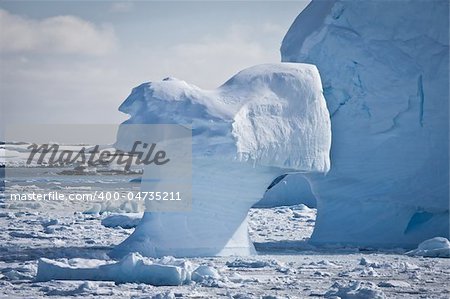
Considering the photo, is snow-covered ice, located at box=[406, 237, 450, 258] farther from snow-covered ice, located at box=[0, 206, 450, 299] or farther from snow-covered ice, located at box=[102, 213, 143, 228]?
snow-covered ice, located at box=[102, 213, 143, 228]

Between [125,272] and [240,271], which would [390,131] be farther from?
[125,272]

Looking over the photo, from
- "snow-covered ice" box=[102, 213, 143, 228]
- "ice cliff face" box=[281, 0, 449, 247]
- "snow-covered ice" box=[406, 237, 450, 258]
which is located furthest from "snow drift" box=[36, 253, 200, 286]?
"snow-covered ice" box=[102, 213, 143, 228]

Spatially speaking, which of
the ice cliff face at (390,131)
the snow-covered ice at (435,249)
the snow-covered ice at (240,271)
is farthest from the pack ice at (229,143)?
the ice cliff face at (390,131)

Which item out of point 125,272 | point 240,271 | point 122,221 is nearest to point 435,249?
point 240,271

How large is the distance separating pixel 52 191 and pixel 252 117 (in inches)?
695

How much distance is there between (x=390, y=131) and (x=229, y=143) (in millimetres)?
4459

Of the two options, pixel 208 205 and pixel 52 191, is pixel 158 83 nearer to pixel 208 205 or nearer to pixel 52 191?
pixel 208 205

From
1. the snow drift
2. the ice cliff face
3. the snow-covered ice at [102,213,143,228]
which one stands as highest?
the ice cliff face

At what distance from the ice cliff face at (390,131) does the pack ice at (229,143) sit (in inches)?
109

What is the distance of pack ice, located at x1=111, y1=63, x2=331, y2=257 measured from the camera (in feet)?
33.0

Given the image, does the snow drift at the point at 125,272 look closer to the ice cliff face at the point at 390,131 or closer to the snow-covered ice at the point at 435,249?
the snow-covered ice at the point at 435,249

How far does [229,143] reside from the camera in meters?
10.0

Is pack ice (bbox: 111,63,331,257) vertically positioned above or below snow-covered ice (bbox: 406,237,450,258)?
above

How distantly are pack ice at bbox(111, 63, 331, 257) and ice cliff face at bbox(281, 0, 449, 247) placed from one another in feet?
9.08
